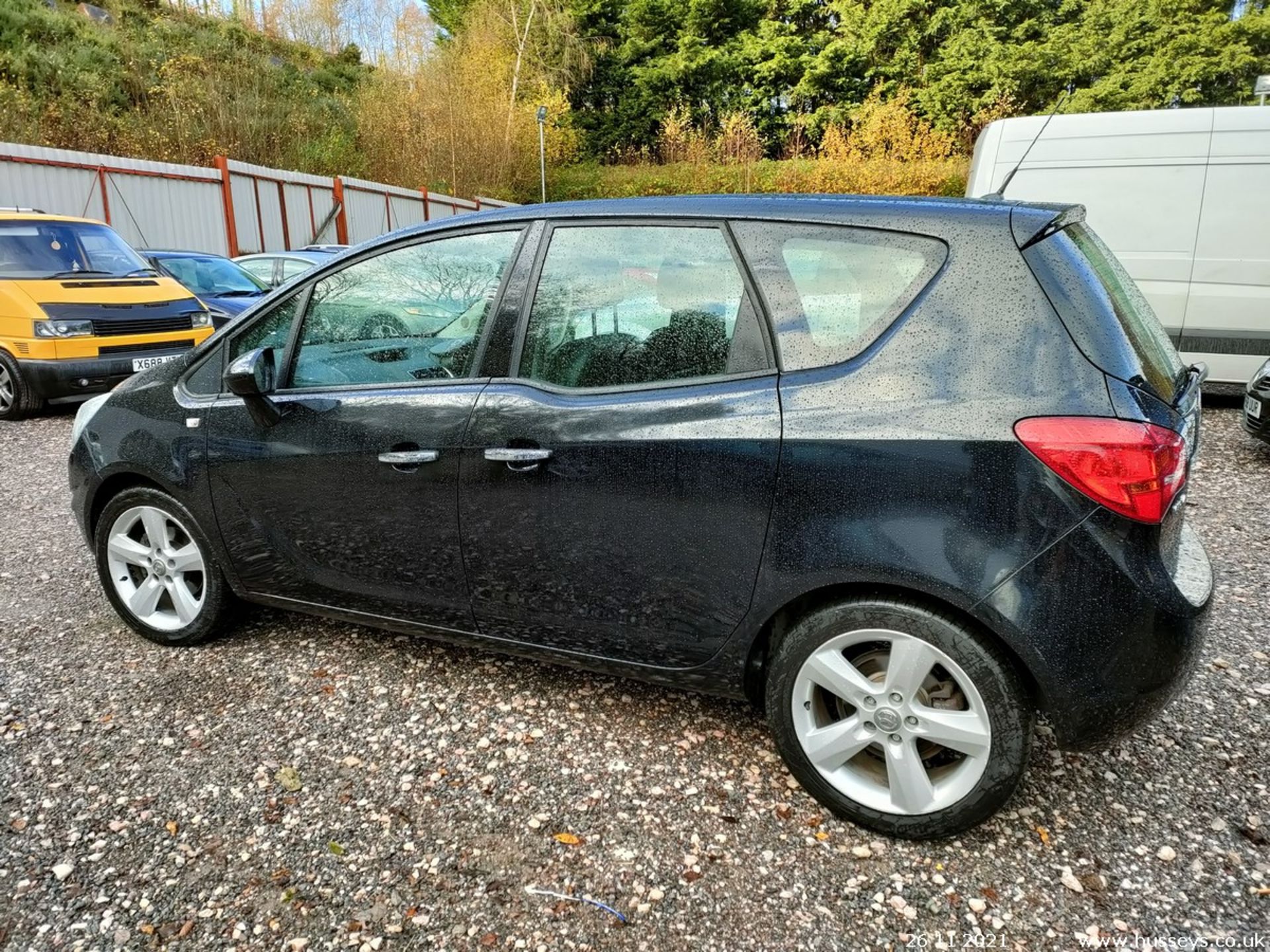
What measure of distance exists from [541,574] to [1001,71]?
3840 centimetres

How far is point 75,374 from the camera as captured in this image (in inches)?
280

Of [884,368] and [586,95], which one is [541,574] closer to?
[884,368]

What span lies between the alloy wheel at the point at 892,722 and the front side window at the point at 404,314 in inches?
53.9

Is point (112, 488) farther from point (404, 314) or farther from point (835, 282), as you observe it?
point (835, 282)

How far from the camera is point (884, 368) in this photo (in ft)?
6.44

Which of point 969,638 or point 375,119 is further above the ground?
point 375,119

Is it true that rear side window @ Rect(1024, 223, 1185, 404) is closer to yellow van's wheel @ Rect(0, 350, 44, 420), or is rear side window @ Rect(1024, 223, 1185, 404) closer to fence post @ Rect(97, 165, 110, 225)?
yellow van's wheel @ Rect(0, 350, 44, 420)

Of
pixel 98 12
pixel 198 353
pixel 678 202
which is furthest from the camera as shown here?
pixel 98 12

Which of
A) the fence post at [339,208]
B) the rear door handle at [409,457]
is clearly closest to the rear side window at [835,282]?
the rear door handle at [409,457]

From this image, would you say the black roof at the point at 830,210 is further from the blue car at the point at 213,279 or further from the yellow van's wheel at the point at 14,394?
the blue car at the point at 213,279

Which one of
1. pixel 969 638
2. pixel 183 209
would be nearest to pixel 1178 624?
pixel 969 638

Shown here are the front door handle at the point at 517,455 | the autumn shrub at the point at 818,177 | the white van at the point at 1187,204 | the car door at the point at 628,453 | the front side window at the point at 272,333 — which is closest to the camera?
the car door at the point at 628,453

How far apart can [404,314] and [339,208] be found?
19658 mm
